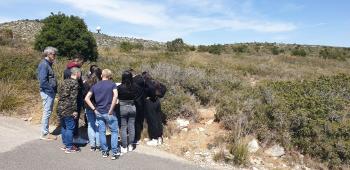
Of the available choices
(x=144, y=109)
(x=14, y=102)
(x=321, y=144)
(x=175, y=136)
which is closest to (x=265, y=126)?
(x=321, y=144)

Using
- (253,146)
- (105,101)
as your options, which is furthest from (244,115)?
(105,101)

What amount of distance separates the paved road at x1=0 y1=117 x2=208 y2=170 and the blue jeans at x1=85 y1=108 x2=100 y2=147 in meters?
0.20

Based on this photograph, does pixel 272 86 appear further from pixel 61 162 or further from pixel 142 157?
pixel 61 162

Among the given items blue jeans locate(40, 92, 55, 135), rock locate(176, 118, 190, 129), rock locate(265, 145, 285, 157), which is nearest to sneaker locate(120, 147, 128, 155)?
blue jeans locate(40, 92, 55, 135)

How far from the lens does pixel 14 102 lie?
1130 centimetres

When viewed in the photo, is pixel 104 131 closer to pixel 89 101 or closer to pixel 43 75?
pixel 89 101

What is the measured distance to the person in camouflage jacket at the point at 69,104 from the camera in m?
8.21

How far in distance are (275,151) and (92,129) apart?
148 inches

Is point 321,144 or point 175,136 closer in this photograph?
point 321,144

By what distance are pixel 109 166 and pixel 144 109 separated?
7.04 ft

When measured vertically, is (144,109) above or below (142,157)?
above

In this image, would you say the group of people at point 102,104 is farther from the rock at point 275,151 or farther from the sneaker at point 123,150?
the rock at point 275,151

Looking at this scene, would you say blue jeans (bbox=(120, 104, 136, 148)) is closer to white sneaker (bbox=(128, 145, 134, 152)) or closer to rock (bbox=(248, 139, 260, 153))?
white sneaker (bbox=(128, 145, 134, 152))

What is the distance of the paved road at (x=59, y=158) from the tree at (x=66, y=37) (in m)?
15.4
